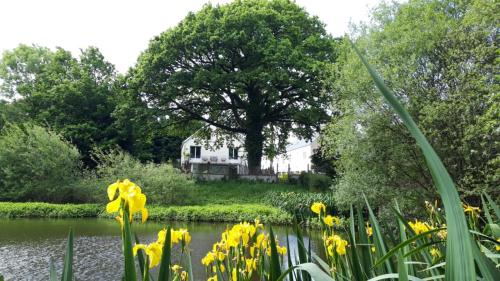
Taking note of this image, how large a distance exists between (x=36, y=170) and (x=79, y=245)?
10054 mm

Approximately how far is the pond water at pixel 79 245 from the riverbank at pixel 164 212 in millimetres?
714

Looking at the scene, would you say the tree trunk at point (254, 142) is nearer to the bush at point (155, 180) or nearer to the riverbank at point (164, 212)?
the bush at point (155, 180)

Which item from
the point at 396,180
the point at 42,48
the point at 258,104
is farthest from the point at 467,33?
the point at 42,48

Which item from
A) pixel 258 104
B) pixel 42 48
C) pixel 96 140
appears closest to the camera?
pixel 258 104

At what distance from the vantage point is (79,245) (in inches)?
393

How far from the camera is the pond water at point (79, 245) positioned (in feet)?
23.8

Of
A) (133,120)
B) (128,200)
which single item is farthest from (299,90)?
(128,200)

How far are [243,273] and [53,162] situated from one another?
1905 cm

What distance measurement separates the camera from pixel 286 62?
67.6 feet

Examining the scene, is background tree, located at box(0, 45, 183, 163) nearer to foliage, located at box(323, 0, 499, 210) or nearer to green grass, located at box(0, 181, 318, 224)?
green grass, located at box(0, 181, 318, 224)

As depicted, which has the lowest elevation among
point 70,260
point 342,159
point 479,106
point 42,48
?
point 70,260

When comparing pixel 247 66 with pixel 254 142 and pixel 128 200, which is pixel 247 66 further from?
pixel 128 200

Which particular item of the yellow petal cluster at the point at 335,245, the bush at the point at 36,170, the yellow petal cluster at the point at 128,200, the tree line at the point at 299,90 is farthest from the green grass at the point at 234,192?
the yellow petal cluster at the point at 128,200

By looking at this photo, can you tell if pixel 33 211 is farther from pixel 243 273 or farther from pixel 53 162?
pixel 243 273
